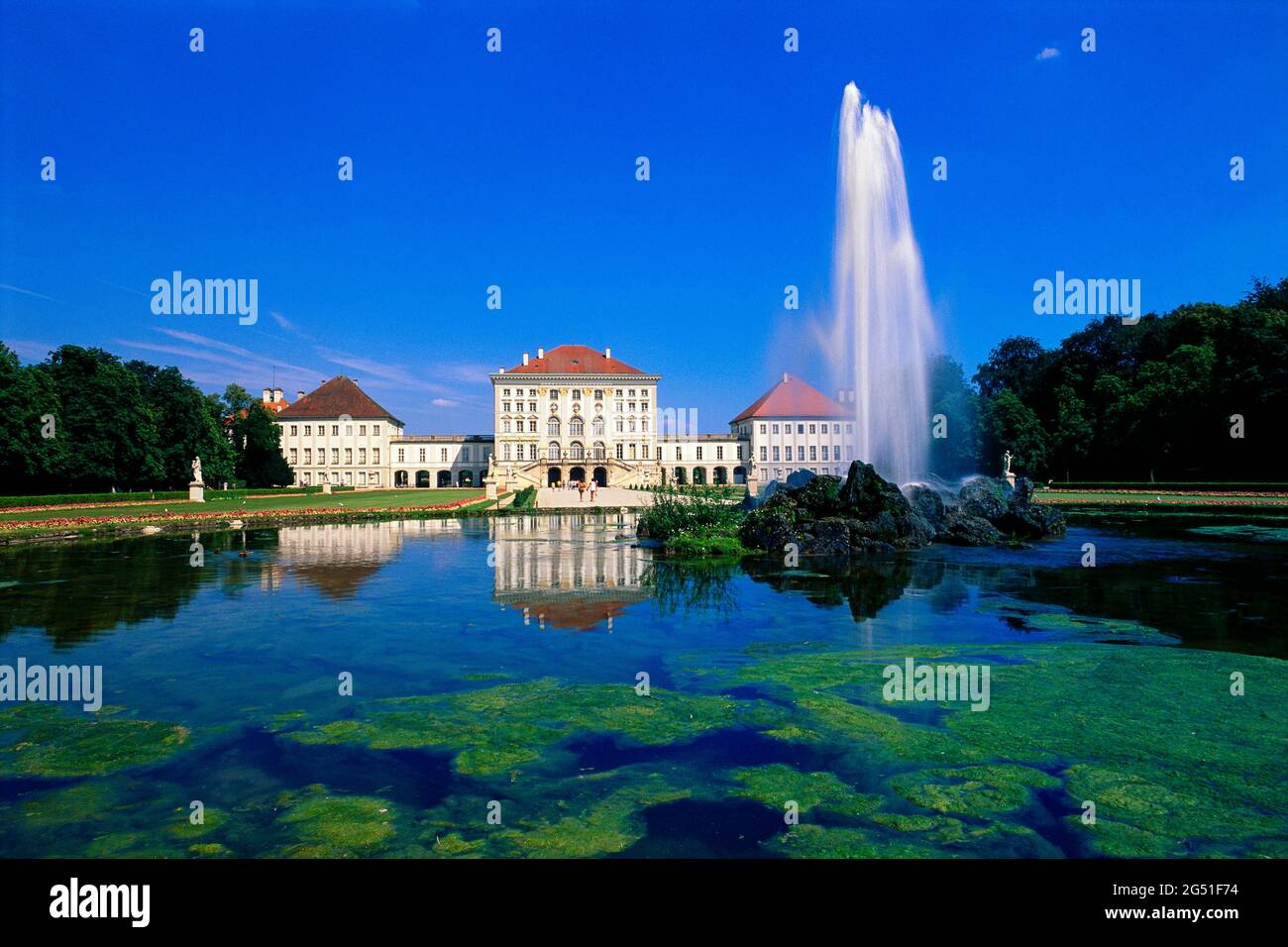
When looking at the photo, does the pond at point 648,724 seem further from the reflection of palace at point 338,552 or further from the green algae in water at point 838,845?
the reflection of palace at point 338,552

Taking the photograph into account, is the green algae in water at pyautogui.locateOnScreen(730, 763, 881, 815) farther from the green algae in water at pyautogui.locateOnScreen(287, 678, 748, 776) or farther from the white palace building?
the white palace building

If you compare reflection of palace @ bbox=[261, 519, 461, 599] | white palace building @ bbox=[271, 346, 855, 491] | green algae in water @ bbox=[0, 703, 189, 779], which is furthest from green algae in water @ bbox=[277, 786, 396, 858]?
white palace building @ bbox=[271, 346, 855, 491]

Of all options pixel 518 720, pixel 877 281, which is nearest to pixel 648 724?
pixel 518 720

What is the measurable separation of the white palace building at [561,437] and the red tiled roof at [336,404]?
0.11 meters

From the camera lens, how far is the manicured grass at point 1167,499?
29.9m

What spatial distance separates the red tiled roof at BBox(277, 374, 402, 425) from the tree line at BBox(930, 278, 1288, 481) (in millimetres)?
61252

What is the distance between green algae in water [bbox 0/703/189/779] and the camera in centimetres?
488

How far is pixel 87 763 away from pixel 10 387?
4422cm

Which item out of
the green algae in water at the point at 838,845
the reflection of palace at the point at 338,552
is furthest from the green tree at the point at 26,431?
the green algae in water at the point at 838,845

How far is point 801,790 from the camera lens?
173 inches

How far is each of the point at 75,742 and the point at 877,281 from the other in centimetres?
2155

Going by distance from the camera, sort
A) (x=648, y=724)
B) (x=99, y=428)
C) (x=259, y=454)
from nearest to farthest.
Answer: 1. (x=648, y=724)
2. (x=99, y=428)
3. (x=259, y=454)

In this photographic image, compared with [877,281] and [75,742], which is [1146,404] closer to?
[877,281]
